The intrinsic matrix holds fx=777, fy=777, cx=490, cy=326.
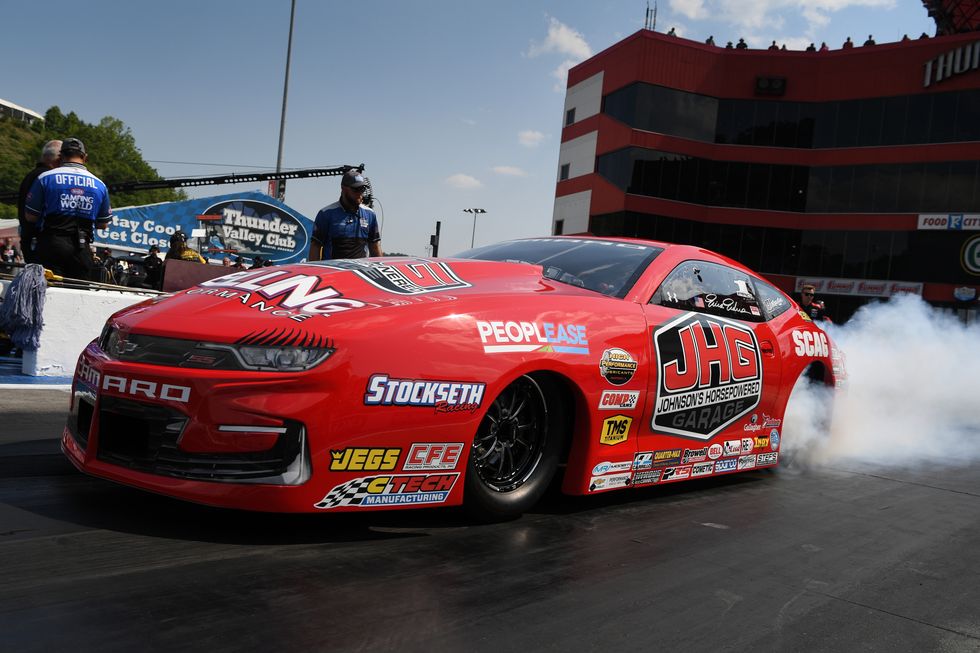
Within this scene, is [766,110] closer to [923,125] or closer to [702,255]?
[923,125]

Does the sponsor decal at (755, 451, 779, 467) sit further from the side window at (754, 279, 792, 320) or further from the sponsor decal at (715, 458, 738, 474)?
the side window at (754, 279, 792, 320)

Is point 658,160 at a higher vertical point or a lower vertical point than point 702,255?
higher

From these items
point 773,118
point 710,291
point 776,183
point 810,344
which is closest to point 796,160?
point 776,183

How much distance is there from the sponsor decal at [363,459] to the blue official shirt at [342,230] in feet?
12.4

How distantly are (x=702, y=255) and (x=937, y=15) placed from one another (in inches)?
1535

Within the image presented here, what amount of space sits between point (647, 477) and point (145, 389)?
7.87ft

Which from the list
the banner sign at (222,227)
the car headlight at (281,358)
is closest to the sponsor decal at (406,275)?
the car headlight at (281,358)

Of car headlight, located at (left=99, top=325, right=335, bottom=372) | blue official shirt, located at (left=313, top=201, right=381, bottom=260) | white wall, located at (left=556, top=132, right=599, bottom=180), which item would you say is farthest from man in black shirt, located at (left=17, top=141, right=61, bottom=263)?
white wall, located at (left=556, top=132, right=599, bottom=180)

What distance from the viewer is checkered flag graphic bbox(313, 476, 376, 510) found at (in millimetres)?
2797

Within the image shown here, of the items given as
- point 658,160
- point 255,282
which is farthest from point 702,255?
point 658,160

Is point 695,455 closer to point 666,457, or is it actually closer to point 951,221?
point 666,457

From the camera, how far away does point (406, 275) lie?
3422 mm

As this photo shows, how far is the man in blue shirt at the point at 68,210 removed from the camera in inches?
242

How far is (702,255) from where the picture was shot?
4637 millimetres
